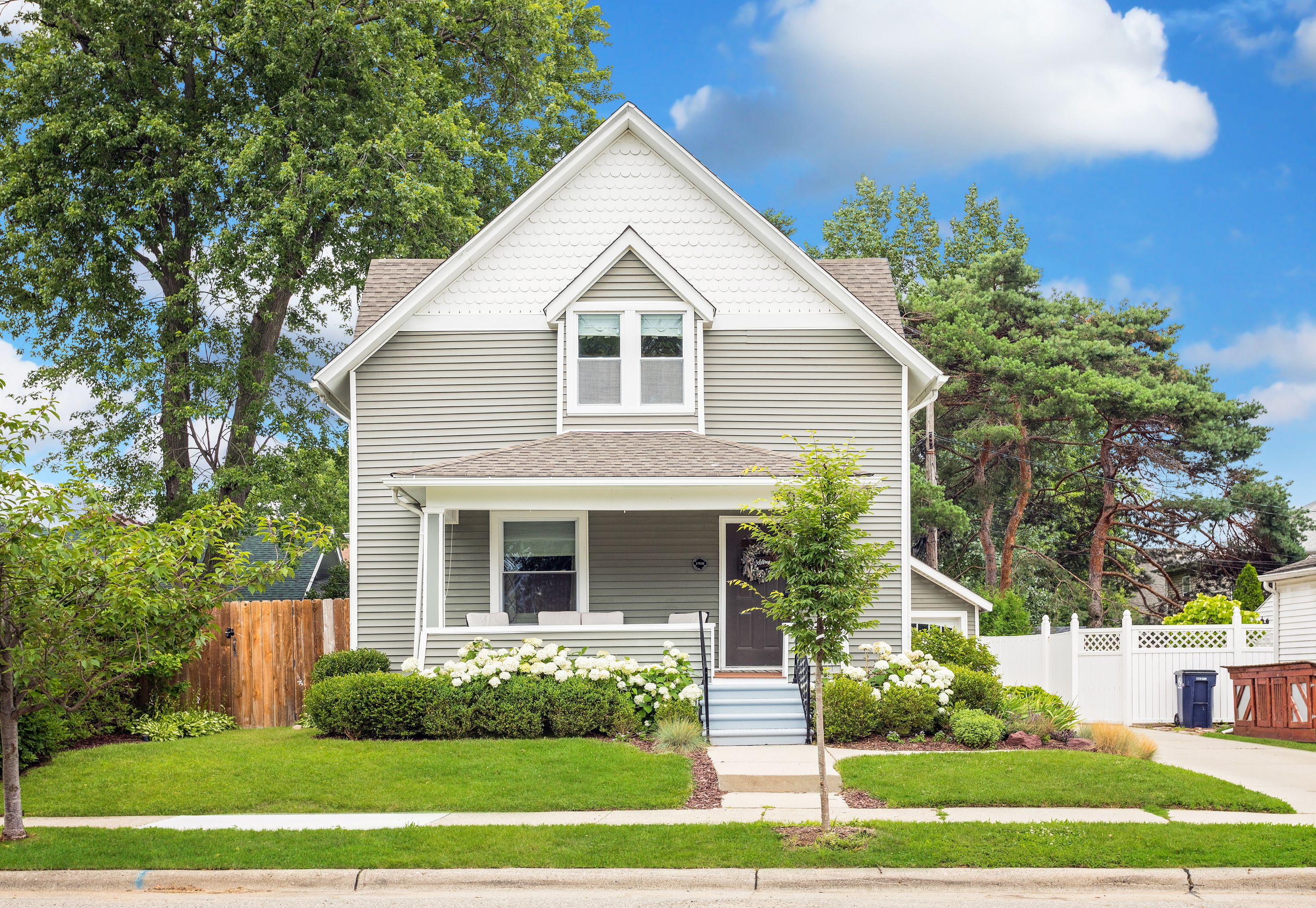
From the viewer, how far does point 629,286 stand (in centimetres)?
1702

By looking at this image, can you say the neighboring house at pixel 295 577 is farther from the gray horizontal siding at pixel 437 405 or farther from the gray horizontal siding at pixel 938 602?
the gray horizontal siding at pixel 938 602

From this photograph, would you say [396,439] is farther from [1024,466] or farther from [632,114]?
[1024,466]

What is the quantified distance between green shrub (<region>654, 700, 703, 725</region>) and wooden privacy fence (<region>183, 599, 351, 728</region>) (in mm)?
5359

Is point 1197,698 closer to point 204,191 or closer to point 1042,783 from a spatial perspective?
point 1042,783

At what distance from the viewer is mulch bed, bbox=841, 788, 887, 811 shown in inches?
394

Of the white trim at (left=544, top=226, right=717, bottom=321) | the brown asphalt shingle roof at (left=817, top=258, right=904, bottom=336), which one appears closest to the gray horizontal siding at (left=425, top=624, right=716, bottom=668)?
the white trim at (left=544, top=226, right=717, bottom=321)

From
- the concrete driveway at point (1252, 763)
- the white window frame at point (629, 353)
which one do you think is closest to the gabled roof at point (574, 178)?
the white window frame at point (629, 353)

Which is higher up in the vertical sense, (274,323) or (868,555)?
(274,323)

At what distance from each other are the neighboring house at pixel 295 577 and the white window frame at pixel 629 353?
13.3 m

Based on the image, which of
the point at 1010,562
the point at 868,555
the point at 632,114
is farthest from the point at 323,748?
the point at 1010,562

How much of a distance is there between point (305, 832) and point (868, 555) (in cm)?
502

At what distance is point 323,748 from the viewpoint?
12.6 m

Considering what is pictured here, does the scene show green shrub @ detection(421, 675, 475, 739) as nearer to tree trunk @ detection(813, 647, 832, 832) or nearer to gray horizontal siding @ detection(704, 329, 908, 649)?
tree trunk @ detection(813, 647, 832, 832)

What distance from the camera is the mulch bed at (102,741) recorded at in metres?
13.8
